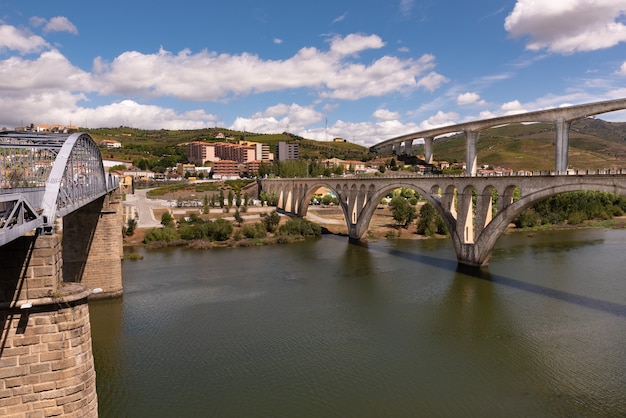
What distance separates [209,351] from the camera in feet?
70.2

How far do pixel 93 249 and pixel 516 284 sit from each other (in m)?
29.6

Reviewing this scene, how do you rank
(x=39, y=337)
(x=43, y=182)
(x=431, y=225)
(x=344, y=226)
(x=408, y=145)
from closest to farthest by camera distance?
(x=39, y=337) → (x=43, y=182) → (x=431, y=225) → (x=344, y=226) → (x=408, y=145)

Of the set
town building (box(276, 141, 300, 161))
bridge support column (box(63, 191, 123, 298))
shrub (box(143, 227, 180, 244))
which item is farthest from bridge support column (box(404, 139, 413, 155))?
town building (box(276, 141, 300, 161))

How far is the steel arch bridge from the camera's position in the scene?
37.7 feet

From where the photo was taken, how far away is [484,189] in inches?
1409

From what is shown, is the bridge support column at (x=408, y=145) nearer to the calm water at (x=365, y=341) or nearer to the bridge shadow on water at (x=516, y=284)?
the bridge shadow on water at (x=516, y=284)

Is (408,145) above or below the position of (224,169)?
→ above

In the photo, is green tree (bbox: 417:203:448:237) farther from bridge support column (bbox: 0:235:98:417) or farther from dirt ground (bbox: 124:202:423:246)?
bridge support column (bbox: 0:235:98:417)

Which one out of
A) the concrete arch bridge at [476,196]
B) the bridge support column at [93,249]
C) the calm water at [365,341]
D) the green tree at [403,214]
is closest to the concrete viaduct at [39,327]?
the calm water at [365,341]

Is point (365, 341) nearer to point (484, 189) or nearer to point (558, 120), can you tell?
point (484, 189)

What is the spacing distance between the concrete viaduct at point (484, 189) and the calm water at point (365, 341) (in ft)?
10.3

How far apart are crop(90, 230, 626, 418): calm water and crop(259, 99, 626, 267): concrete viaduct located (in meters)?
3.14

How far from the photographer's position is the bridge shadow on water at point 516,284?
26.7 meters

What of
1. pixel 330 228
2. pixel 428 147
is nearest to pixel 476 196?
pixel 330 228
